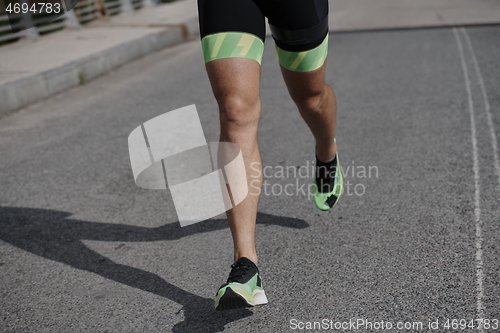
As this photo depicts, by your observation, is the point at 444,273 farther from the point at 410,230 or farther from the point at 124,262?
the point at 124,262

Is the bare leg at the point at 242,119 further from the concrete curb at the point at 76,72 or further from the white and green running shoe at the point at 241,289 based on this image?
the concrete curb at the point at 76,72

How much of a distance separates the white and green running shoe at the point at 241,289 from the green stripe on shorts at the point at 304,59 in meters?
0.87

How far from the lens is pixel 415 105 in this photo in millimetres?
5391

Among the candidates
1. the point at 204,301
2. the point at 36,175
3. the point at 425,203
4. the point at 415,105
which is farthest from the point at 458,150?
the point at 36,175

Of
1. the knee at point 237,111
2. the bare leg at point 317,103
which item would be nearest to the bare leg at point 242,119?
the knee at point 237,111

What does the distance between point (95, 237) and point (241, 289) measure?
4.40 feet

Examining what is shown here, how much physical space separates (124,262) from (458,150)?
256 centimetres

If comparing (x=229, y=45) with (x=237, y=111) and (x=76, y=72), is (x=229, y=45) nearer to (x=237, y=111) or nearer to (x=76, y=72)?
(x=237, y=111)

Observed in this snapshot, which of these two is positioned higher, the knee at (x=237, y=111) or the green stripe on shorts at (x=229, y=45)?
the green stripe on shorts at (x=229, y=45)

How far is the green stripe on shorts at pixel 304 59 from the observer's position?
2.42 m

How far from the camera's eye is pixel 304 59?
2.44 m

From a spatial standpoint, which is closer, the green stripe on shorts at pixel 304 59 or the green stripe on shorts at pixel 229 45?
the green stripe on shorts at pixel 229 45

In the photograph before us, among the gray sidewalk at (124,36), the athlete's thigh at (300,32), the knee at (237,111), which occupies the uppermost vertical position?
the athlete's thigh at (300,32)

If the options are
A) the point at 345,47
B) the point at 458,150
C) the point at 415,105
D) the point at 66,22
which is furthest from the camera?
the point at 66,22
